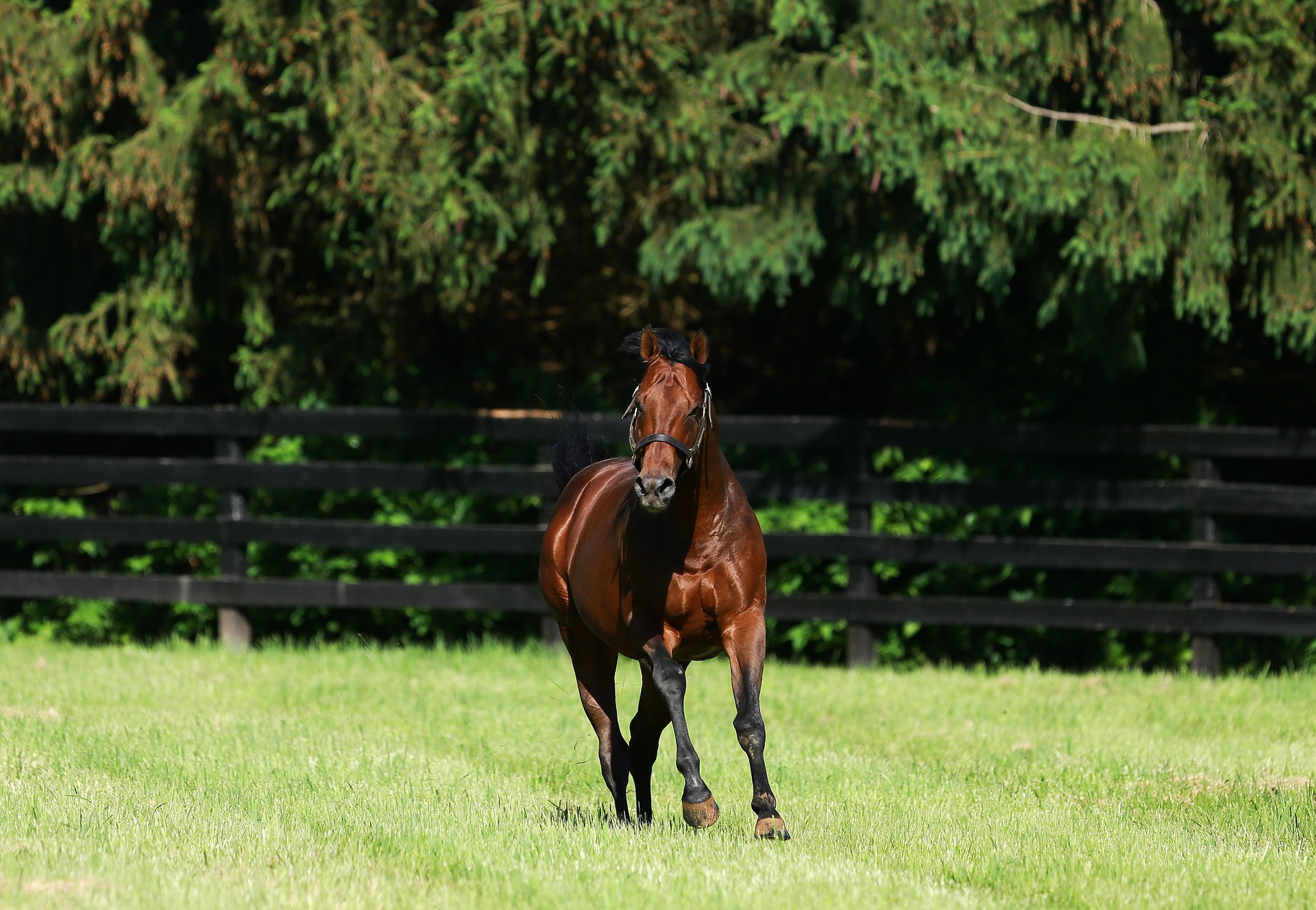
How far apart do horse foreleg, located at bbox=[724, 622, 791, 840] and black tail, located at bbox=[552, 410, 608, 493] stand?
188 centimetres

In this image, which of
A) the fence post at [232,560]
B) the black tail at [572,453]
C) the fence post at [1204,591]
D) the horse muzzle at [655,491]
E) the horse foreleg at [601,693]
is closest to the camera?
the horse muzzle at [655,491]

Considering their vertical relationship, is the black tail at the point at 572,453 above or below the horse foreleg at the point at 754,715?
above

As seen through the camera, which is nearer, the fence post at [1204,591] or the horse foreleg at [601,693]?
the horse foreleg at [601,693]

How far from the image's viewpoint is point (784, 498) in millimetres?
9961

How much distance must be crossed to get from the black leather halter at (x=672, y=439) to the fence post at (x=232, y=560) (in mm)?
6100

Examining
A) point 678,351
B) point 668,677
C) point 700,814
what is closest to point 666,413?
point 678,351

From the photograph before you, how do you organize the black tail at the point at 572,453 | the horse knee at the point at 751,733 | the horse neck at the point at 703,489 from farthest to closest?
the black tail at the point at 572,453, the horse neck at the point at 703,489, the horse knee at the point at 751,733

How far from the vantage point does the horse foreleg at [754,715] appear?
4.88 meters

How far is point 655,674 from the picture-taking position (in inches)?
198

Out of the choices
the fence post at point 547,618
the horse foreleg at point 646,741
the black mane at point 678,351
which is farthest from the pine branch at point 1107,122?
the horse foreleg at point 646,741

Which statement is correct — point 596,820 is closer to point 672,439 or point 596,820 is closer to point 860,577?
point 672,439

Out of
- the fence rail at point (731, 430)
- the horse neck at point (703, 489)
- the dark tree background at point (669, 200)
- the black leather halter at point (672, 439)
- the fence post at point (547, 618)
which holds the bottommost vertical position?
the fence post at point (547, 618)

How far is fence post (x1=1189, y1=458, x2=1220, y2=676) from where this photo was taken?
9336 mm

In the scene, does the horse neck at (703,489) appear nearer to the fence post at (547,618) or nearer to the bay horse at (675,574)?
the bay horse at (675,574)
